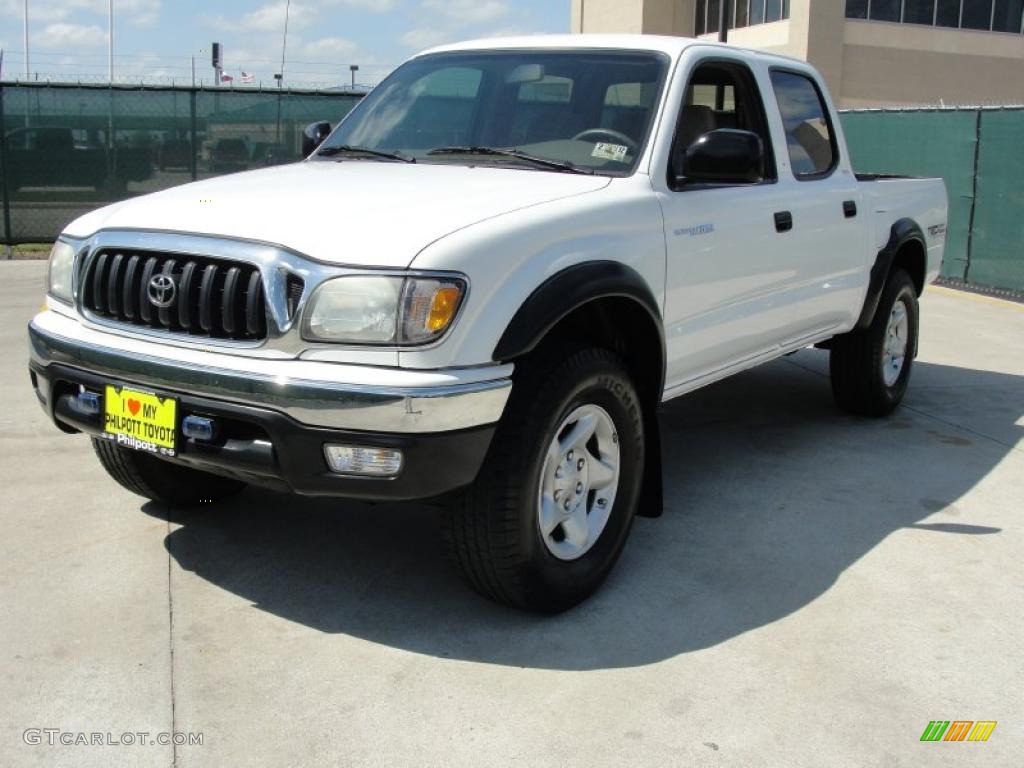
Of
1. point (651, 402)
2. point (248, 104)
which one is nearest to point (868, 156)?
point (248, 104)

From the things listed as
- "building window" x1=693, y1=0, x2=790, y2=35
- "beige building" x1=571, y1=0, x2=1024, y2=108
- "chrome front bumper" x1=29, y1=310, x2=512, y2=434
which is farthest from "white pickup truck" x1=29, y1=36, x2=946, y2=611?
"beige building" x1=571, y1=0, x2=1024, y2=108

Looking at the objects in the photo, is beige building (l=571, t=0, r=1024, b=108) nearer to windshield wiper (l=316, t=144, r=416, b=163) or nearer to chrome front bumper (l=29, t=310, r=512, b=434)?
windshield wiper (l=316, t=144, r=416, b=163)

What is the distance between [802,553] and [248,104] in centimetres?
1223

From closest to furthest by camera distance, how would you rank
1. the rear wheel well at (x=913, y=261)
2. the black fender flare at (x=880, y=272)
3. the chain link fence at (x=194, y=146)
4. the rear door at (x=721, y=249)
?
the rear door at (x=721, y=249)
the black fender flare at (x=880, y=272)
the rear wheel well at (x=913, y=261)
the chain link fence at (x=194, y=146)

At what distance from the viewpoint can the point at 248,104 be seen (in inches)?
589

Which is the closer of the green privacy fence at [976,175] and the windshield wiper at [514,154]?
the windshield wiper at [514,154]

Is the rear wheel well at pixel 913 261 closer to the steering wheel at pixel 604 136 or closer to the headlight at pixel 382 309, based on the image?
the steering wheel at pixel 604 136

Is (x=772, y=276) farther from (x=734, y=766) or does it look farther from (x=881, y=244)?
(x=734, y=766)

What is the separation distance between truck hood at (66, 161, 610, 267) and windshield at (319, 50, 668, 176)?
0.21m

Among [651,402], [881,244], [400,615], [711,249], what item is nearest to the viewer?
[400,615]

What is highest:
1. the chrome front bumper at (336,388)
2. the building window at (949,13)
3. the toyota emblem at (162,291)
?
the building window at (949,13)

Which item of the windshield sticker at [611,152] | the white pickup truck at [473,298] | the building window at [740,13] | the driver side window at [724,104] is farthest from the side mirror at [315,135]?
the building window at [740,13]

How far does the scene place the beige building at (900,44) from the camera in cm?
3303

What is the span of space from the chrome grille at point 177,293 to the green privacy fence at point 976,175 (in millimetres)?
10388
